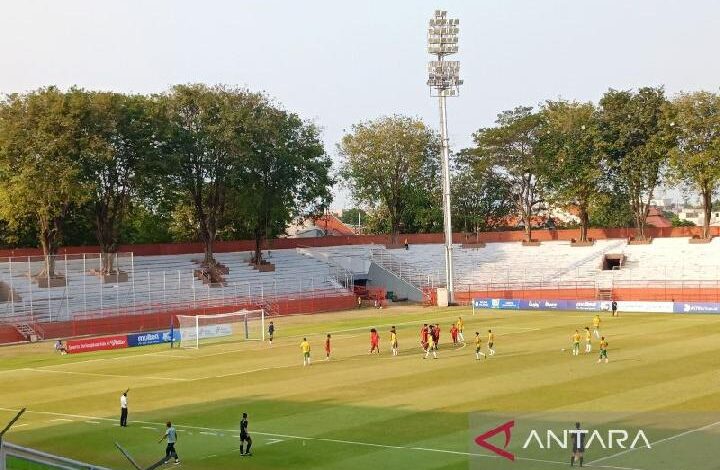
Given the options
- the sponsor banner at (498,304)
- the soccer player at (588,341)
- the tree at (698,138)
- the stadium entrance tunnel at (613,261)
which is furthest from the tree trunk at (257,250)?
the soccer player at (588,341)

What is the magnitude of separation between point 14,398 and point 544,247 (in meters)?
72.3

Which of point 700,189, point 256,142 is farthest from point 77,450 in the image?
point 700,189

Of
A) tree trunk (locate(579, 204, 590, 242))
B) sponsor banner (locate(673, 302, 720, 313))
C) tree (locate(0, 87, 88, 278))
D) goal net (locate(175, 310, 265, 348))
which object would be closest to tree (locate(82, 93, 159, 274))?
tree (locate(0, 87, 88, 278))

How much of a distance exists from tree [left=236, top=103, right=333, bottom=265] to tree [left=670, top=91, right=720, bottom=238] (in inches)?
1396

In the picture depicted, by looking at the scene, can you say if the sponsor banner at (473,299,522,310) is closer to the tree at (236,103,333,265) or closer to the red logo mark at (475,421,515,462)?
the tree at (236,103,333,265)

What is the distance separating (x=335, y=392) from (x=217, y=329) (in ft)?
90.5

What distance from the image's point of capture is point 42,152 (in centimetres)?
7931

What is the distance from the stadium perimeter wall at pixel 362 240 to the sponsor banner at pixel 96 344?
2282 cm

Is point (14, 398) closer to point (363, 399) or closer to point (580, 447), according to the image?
point (363, 399)

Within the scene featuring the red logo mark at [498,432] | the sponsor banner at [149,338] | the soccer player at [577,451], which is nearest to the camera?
the soccer player at [577,451]

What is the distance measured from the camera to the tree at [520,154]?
11031 cm

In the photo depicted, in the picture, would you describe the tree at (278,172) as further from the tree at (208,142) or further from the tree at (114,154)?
the tree at (114,154)

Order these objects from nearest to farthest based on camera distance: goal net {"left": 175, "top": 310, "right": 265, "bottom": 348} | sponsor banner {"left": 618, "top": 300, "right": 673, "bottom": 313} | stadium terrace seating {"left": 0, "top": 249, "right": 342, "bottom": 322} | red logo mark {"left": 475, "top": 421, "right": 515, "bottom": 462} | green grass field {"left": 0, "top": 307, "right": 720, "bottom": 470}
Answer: red logo mark {"left": 475, "top": 421, "right": 515, "bottom": 462}, green grass field {"left": 0, "top": 307, "right": 720, "bottom": 470}, goal net {"left": 175, "top": 310, "right": 265, "bottom": 348}, stadium terrace seating {"left": 0, "top": 249, "right": 342, "bottom": 322}, sponsor banner {"left": 618, "top": 300, "right": 673, "bottom": 313}

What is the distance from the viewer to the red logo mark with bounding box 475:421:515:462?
29572 mm
